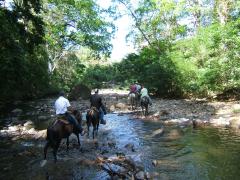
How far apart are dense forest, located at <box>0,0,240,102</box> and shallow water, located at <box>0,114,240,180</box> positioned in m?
5.86

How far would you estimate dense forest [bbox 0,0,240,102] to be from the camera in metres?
18.6

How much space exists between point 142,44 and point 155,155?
109 ft

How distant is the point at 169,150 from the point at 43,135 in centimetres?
610

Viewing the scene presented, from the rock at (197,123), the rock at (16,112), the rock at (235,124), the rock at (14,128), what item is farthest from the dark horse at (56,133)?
the rock at (16,112)

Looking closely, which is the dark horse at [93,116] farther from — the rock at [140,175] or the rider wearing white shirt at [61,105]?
the rock at [140,175]

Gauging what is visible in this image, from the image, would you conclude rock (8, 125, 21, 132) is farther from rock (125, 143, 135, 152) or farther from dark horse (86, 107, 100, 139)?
rock (125, 143, 135, 152)

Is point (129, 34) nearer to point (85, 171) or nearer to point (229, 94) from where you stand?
point (229, 94)

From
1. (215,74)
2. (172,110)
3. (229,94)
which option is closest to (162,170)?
(172,110)

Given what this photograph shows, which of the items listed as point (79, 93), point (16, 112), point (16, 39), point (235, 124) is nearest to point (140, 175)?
point (235, 124)

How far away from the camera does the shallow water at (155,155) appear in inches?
389

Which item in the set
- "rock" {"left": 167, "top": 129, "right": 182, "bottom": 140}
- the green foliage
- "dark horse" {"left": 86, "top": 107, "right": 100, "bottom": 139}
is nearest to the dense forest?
the green foliage

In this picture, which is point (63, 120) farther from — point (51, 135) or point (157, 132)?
point (157, 132)

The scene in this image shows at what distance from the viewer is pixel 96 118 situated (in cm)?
1537

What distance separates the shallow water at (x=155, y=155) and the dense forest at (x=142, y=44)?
586 cm
